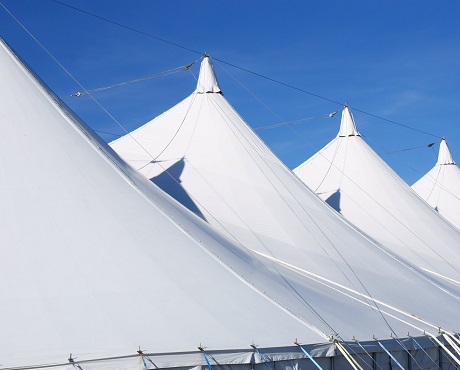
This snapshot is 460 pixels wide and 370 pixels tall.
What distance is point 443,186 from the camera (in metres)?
24.6

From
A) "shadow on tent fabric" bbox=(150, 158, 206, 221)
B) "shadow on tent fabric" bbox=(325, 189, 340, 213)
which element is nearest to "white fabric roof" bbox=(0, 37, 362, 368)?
"shadow on tent fabric" bbox=(150, 158, 206, 221)

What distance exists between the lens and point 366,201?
17031mm

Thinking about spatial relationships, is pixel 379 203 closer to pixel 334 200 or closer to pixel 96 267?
pixel 334 200

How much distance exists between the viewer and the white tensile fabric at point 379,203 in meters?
15.2

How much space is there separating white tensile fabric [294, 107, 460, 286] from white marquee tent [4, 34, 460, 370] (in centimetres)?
631

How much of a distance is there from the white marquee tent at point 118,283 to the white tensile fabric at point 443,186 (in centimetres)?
1545

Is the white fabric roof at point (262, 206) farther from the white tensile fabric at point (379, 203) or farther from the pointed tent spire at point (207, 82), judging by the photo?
the white tensile fabric at point (379, 203)

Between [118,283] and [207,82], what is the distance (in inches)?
363

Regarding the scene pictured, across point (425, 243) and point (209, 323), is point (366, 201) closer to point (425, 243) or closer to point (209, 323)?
point (425, 243)

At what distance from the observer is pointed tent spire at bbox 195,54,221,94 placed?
49.5 feet

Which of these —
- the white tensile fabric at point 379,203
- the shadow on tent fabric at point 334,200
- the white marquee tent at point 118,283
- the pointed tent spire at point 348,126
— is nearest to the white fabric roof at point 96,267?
the white marquee tent at point 118,283

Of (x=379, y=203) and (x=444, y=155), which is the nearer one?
(x=379, y=203)

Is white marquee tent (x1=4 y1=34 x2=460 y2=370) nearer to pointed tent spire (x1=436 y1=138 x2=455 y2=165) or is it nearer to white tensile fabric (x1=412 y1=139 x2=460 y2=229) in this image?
white tensile fabric (x1=412 y1=139 x2=460 y2=229)

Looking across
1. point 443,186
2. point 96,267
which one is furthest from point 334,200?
point 96,267
